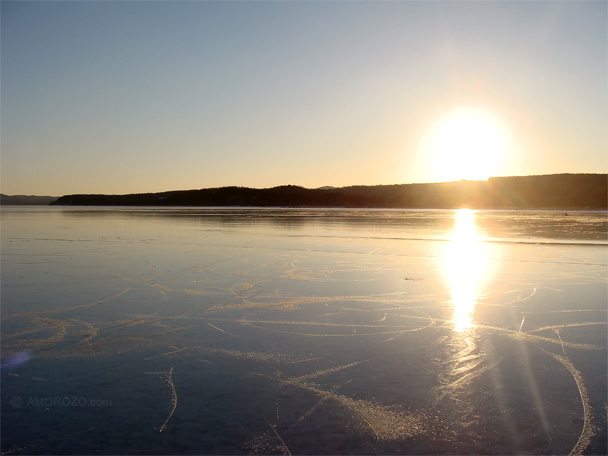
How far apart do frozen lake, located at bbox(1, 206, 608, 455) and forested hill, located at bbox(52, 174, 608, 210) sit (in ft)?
300

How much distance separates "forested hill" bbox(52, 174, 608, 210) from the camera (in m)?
98.8

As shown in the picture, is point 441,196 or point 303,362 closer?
point 303,362

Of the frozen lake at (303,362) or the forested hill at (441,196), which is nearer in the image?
the frozen lake at (303,362)

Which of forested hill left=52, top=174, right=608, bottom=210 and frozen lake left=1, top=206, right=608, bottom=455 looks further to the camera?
forested hill left=52, top=174, right=608, bottom=210

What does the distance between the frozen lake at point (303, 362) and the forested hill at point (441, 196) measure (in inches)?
3603

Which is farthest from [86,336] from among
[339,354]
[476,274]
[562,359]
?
[476,274]

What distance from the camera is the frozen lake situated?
3213 mm

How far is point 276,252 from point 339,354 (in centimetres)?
889

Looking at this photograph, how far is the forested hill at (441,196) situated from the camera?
98.8 m

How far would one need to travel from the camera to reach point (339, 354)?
4.83 m

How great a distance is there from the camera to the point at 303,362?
15.1ft

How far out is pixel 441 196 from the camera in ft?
383

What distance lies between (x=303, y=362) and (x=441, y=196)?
118 m

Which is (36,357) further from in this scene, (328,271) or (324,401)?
(328,271)
